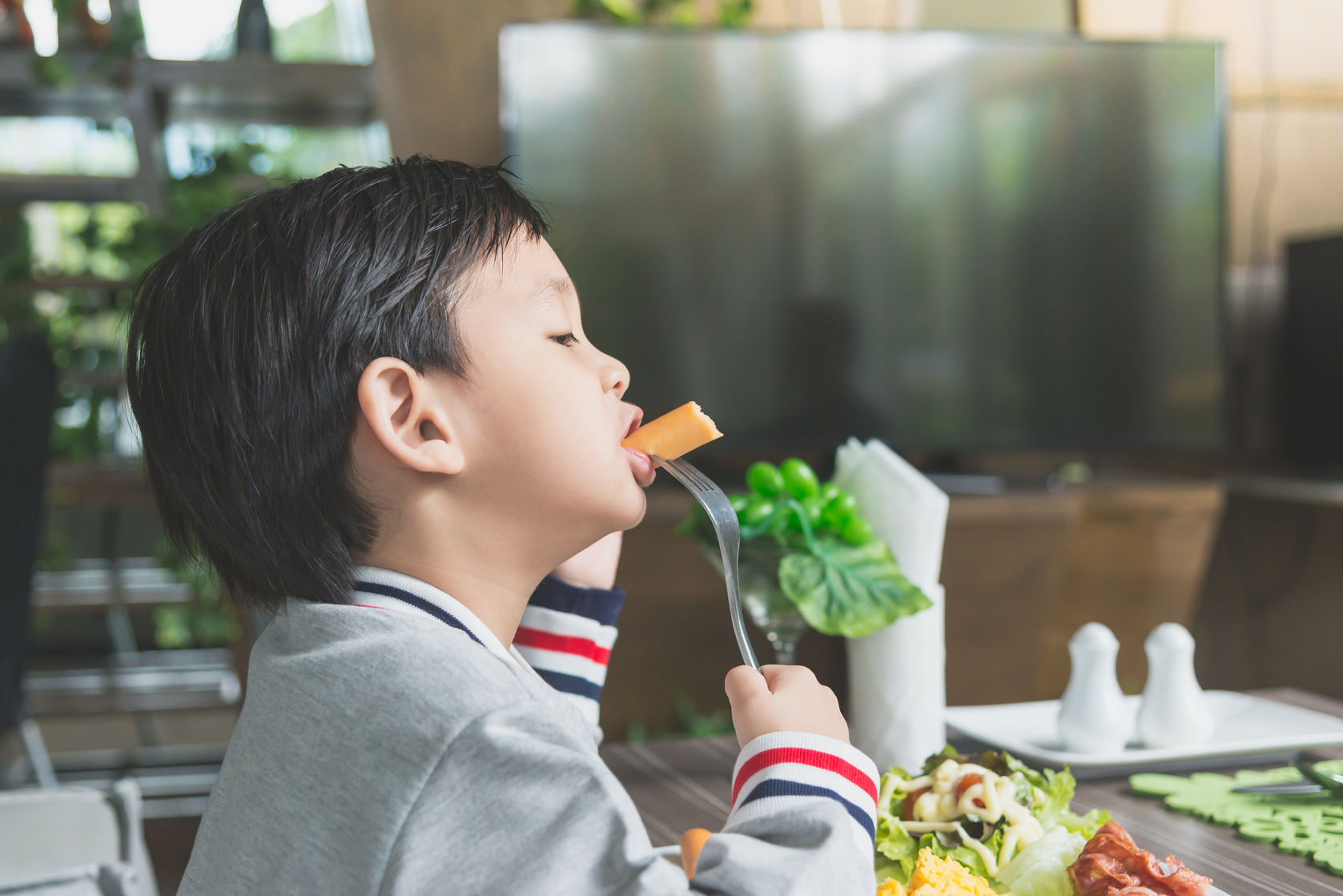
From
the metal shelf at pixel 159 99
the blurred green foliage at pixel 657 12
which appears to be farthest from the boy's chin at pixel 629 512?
the metal shelf at pixel 159 99

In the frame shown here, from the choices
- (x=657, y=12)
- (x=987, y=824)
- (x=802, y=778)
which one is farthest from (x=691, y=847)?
(x=657, y=12)

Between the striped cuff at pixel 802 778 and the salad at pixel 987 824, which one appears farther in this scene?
the salad at pixel 987 824

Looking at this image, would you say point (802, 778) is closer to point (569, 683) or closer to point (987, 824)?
point (987, 824)

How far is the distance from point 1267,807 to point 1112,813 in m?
0.10

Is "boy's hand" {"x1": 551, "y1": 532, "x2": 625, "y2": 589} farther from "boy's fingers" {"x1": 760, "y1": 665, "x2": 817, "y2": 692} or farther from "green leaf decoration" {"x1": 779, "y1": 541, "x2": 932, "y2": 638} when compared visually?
"boy's fingers" {"x1": 760, "y1": 665, "x2": 817, "y2": 692}

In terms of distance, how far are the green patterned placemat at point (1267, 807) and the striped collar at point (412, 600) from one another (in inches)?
19.1

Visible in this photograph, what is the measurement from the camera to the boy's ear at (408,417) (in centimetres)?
59

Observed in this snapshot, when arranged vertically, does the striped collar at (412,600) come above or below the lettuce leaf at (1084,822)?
above

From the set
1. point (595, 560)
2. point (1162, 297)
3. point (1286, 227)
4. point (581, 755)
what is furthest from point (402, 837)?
point (1286, 227)

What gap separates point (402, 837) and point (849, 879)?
7.7 inches

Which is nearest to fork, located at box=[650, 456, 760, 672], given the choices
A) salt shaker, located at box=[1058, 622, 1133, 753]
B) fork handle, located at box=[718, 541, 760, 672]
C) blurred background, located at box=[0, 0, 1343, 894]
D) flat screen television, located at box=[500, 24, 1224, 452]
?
fork handle, located at box=[718, 541, 760, 672]

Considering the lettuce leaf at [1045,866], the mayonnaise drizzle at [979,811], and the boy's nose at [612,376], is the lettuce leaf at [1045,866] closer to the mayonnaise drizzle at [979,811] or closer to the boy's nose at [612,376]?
the mayonnaise drizzle at [979,811]

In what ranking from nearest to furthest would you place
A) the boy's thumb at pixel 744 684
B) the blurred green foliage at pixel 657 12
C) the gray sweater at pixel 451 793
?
the gray sweater at pixel 451 793 → the boy's thumb at pixel 744 684 → the blurred green foliage at pixel 657 12

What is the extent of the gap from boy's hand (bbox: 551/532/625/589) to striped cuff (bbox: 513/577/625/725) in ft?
0.03
